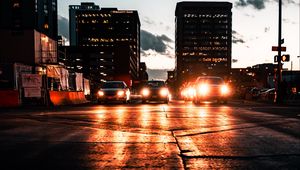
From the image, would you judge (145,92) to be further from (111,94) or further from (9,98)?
(9,98)

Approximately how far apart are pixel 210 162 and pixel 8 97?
18.5 m

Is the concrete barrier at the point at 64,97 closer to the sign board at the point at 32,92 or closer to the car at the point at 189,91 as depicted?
the sign board at the point at 32,92

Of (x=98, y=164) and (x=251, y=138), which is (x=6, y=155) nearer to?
(x=98, y=164)

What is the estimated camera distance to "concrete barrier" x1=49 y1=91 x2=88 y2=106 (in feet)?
72.6

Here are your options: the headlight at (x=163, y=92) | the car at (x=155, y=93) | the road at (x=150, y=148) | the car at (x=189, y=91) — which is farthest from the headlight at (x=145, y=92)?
the road at (x=150, y=148)

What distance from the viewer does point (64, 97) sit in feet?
A: 78.5

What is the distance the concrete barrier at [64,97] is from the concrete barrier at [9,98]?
1.95m

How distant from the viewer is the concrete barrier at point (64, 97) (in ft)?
72.6

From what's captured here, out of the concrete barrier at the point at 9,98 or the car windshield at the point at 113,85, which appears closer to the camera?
the concrete barrier at the point at 9,98

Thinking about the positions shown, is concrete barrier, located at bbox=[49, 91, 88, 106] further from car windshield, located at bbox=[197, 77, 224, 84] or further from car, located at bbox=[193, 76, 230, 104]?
car windshield, located at bbox=[197, 77, 224, 84]

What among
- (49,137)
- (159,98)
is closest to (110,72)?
(159,98)

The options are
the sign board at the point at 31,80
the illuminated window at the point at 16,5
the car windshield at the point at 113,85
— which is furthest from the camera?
the illuminated window at the point at 16,5

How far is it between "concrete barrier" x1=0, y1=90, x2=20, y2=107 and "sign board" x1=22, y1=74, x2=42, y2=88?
76 centimetres

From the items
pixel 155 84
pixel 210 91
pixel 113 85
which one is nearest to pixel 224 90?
pixel 210 91
